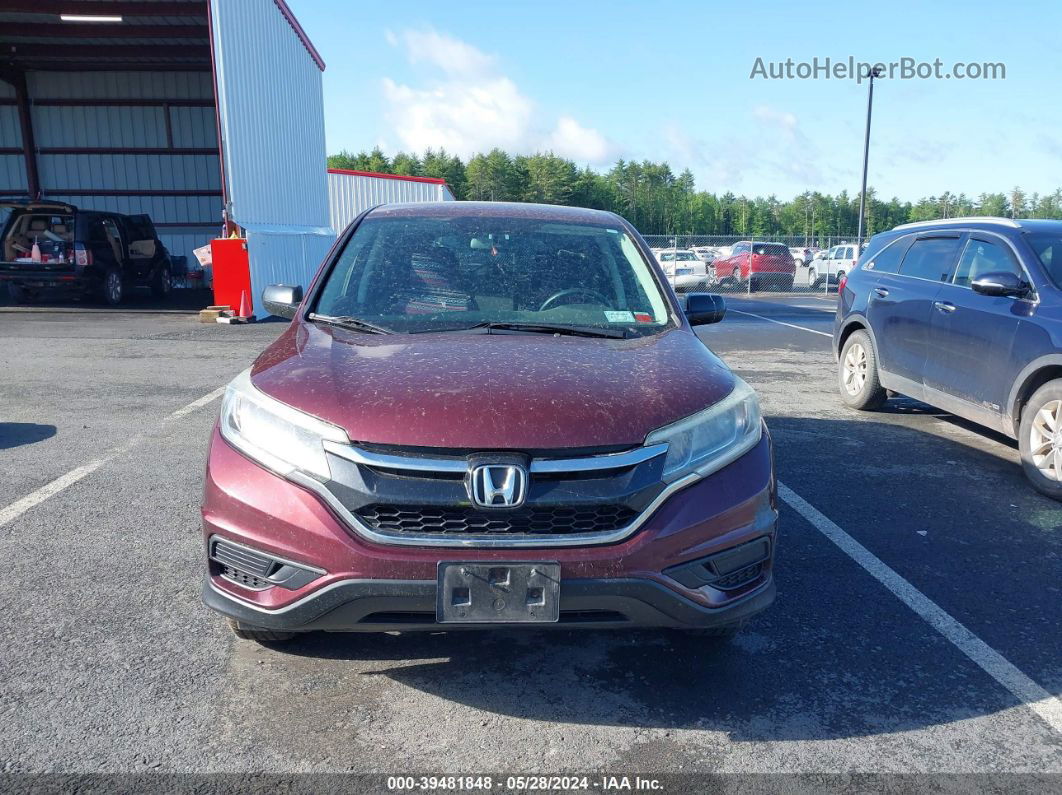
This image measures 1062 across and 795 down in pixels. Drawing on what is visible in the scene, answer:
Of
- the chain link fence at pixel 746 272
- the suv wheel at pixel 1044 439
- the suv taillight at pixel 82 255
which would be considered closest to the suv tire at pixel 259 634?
the suv wheel at pixel 1044 439

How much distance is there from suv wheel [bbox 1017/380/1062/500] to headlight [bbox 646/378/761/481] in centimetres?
322

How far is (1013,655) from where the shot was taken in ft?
10.4

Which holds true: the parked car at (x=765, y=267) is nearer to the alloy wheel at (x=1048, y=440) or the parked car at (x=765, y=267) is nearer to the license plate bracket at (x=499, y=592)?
the alloy wheel at (x=1048, y=440)

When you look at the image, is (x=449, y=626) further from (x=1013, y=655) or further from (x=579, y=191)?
(x=579, y=191)

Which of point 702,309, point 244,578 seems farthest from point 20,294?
point 244,578

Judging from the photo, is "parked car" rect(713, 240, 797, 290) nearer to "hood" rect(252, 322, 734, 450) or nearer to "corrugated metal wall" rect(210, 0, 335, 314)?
"corrugated metal wall" rect(210, 0, 335, 314)

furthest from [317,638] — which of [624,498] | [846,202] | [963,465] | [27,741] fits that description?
[846,202]

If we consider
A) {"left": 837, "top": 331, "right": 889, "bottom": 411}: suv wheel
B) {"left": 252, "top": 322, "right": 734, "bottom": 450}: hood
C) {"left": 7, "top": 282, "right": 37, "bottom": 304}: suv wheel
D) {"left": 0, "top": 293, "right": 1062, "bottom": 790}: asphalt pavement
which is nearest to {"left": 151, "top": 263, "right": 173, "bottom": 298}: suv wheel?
{"left": 7, "top": 282, "right": 37, "bottom": 304}: suv wheel

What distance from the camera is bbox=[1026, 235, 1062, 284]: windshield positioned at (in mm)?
5469

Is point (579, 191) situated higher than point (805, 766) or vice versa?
point (579, 191)

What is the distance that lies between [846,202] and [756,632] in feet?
461

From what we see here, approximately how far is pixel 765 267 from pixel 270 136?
57.3 feet

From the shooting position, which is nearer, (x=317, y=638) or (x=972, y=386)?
(x=317, y=638)

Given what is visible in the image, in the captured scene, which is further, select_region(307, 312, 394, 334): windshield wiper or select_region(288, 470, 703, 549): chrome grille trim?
select_region(307, 312, 394, 334): windshield wiper
